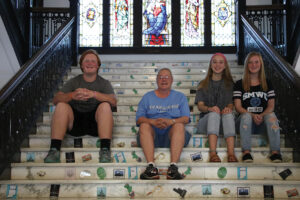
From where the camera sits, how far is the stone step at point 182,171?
2.79 meters

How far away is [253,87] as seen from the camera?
3242 millimetres

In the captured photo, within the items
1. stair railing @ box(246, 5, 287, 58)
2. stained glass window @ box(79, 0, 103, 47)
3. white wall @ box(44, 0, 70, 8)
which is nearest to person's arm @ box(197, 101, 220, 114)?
stair railing @ box(246, 5, 287, 58)

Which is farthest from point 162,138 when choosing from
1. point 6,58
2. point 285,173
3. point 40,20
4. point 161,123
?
point 40,20

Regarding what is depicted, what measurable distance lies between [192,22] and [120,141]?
14.3ft

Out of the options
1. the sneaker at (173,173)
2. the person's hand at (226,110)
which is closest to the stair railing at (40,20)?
the person's hand at (226,110)

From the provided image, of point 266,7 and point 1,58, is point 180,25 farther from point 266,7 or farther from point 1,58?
point 1,58

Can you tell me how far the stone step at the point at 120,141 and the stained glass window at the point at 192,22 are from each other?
13.4 ft

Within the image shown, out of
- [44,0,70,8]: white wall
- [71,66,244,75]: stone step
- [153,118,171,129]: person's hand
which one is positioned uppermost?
[44,0,70,8]: white wall

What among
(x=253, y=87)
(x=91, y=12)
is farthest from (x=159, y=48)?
(x=253, y=87)

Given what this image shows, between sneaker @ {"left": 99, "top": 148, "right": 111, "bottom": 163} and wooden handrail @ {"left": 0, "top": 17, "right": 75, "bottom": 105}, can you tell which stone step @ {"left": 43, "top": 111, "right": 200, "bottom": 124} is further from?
sneaker @ {"left": 99, "top": 148, "right": 111, "bottom": 163}

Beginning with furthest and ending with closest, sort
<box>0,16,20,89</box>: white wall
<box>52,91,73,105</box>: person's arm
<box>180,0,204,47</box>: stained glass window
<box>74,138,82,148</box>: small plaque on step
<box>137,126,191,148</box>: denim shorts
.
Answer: <box>180,0,204,47</box>: stained glass window < <box>0,16,20,89</box>: white wall < <box>74,138,82,148</box>: small plaque on step < <box>52,91,73,105</box>: person's arm < <box>137,126,191,148</box>: denim shorts

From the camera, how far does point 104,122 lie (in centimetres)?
292

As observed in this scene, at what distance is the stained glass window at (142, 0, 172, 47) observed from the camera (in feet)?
23.3

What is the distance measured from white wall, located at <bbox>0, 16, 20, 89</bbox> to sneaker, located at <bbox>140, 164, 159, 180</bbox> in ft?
10.5
